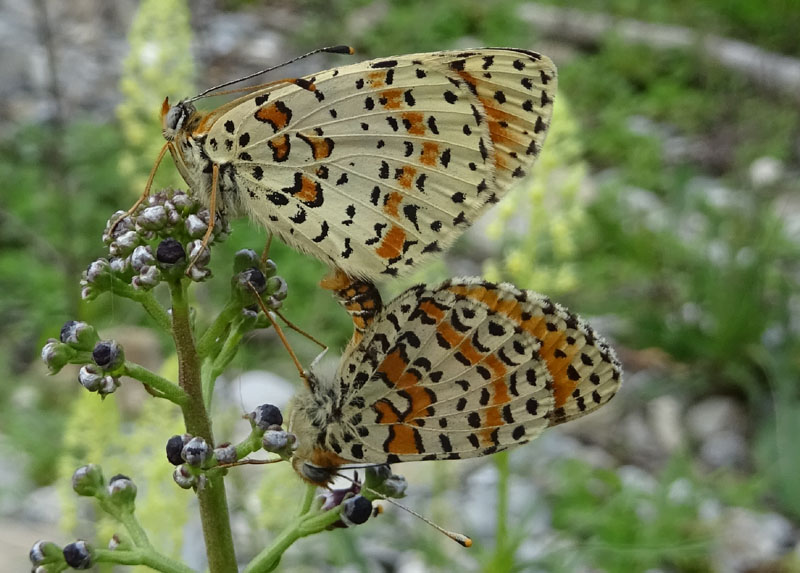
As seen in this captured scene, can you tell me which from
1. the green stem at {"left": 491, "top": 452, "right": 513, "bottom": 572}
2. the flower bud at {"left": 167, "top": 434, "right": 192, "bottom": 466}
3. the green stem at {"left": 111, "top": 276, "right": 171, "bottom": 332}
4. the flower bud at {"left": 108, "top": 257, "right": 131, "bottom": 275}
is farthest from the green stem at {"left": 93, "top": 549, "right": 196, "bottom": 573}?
the green stem at {"left": 491, "top": 452, "right": 513, "bottom": 572}

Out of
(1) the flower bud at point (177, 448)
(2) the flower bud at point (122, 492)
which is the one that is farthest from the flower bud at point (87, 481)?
(1) the flower bud at point (177, 448)

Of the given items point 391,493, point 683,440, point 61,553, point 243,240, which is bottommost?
point 61,553

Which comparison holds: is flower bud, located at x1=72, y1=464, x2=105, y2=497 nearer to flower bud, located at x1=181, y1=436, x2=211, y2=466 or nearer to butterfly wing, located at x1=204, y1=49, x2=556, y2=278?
flower bud, located at x1=181, y1=436, x2=211, y2=466

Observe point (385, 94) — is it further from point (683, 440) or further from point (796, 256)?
point (796, 256)

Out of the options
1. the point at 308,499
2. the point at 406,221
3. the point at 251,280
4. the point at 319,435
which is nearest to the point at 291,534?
the point at 308,499

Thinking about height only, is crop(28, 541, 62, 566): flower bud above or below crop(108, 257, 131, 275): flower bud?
below

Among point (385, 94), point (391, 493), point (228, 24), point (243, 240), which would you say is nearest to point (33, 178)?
point (243, 240)

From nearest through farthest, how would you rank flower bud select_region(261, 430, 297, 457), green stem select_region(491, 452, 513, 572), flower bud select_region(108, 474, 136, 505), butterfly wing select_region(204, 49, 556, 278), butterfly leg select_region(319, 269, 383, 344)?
flower bud select_region(261, 430, 297, 457), flower bud select_region(108, 474, 136, 505), butterfly leg select_region(319, 269, 383, 344), butterfly wing select_region(204, 49, 556, 278), green stem select_region(491, 452, 513, 572)
